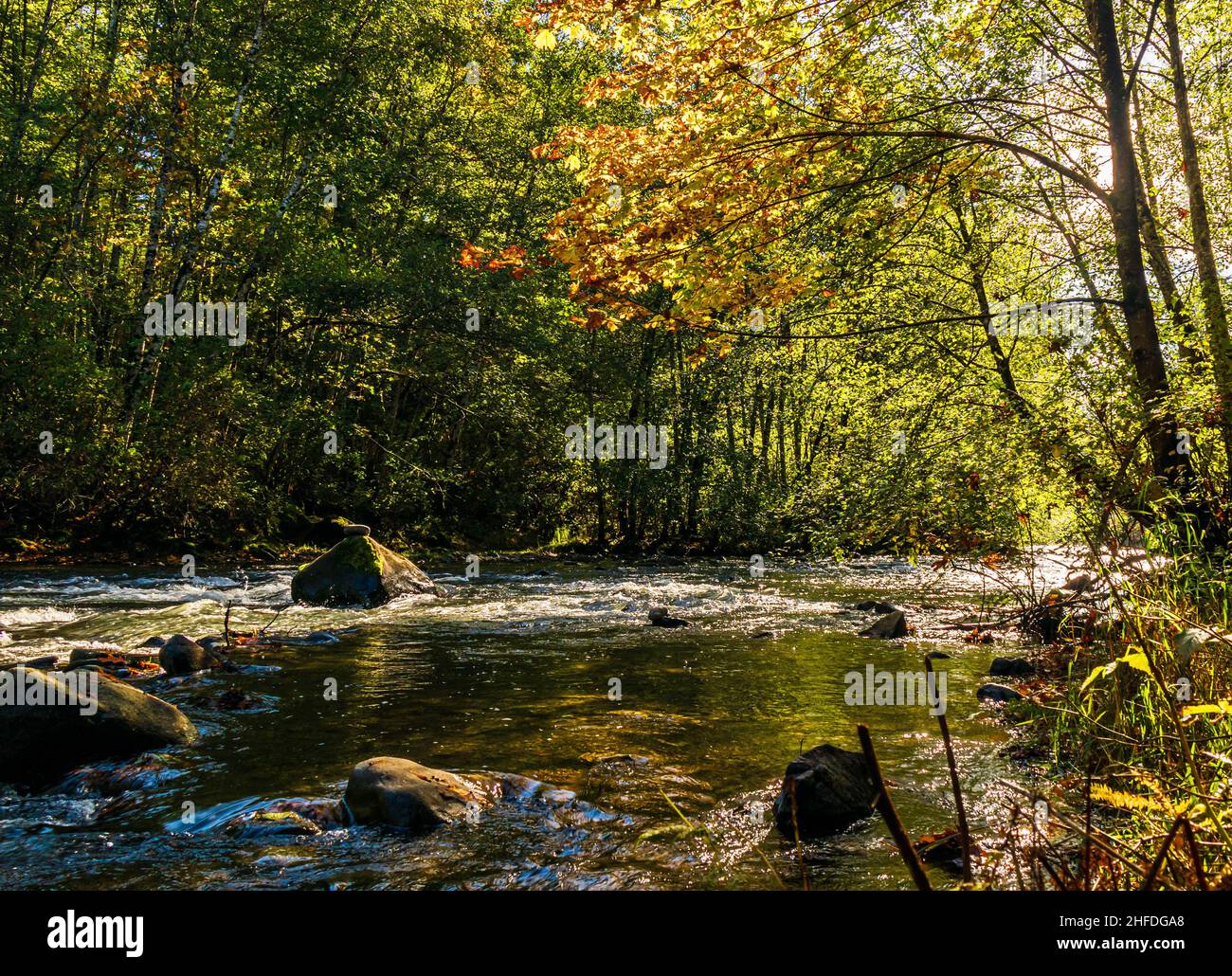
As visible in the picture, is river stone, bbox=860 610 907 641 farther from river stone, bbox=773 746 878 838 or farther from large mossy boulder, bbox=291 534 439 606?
large mossy boulder, bbox=291 534 439 606

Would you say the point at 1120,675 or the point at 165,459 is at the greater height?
the point at 165,459

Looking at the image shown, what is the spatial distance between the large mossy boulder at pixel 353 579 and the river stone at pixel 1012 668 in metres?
9.71

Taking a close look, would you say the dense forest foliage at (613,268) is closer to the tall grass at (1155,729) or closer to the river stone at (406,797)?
the tall grass at (1155,729)

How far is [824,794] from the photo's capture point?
4.86 metres

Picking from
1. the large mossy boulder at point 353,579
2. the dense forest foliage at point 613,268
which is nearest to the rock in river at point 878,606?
the dense forest foliage at point 613,268

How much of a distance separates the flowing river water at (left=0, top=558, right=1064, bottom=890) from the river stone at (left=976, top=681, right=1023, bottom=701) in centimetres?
13

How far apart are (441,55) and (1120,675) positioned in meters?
23.2

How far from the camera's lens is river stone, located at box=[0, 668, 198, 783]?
558cm

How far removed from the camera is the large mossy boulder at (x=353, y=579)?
14.0 m

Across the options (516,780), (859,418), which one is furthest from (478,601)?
(516,780)

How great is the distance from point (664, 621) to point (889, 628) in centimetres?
334
